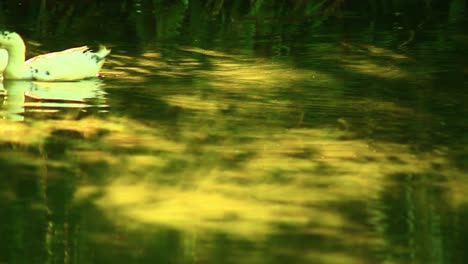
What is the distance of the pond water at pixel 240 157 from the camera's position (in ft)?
14.0

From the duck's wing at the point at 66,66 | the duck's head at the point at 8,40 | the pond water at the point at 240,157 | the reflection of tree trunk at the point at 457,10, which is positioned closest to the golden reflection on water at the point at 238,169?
the pond water at the point at 240,157

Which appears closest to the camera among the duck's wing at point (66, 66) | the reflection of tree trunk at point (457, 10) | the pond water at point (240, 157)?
the pond water at point (240, 157)

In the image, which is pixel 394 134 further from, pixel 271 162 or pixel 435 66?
pixel 435 66

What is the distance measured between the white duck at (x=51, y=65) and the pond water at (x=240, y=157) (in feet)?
0.25

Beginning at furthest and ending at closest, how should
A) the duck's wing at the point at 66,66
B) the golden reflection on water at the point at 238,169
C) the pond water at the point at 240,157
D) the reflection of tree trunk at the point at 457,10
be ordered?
1. the reflection of tree trunk at the point at 457,10
2. the duck's wing at the point at 66,66
3. the golden reflection on water at the point at 238,169
4. the pond water at the point at 240,157

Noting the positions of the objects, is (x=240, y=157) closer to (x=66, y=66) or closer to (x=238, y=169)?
(x=238, y=169)

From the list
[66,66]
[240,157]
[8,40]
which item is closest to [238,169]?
[240,157]

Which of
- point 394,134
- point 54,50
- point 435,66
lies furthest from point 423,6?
point 394,134

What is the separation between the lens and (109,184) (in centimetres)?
499

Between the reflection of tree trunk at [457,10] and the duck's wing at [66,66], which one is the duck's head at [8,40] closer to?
the duck's wing at [66,66]

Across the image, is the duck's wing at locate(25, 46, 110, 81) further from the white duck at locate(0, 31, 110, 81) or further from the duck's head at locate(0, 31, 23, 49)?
the duck's head at locate(0, 31, 23, 49)

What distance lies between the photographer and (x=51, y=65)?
299 inches

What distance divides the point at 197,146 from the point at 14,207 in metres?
1.27

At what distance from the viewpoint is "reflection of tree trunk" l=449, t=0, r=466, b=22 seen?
11.2 metres
